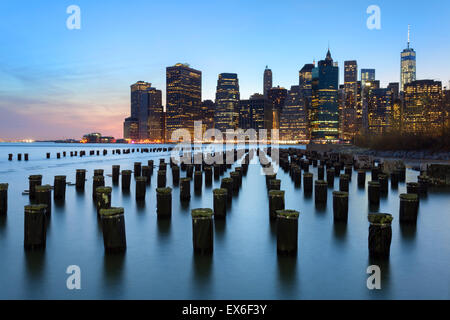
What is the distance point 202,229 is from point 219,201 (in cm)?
395

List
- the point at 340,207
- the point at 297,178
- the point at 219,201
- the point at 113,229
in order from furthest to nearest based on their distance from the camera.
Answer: the point at 297,178 < the point at 219,201 < the point at 340,207 < the point at 113,229

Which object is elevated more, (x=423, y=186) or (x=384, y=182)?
(x=384, y=182)

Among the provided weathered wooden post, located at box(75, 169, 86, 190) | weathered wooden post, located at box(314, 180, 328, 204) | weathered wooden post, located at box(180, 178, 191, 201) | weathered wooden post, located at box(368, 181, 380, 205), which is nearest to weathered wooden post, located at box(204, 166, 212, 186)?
weathered wooden post, located at box(180, 178, 191, 201)

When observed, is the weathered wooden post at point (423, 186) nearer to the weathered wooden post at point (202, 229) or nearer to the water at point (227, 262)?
the water at point (227, 262)

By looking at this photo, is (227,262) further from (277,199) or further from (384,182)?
(384,182)

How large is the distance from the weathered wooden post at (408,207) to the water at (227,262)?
342 mm

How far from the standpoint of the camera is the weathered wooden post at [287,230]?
7.51 meters

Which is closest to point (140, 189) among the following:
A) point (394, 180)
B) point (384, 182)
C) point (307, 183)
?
point (307, 183)

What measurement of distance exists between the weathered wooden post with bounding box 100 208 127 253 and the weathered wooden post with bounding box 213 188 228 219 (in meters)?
3.95

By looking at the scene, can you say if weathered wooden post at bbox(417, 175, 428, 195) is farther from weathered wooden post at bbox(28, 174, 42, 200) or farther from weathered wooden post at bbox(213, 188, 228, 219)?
weathered wooden post at bbox(28, 174, 42, 200)

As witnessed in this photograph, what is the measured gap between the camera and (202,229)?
7.85 m

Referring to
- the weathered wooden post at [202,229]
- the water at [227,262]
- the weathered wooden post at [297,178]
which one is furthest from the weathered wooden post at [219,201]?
the weathered wooden post at [297,178]

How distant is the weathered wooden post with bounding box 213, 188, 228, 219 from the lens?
11570 mm
